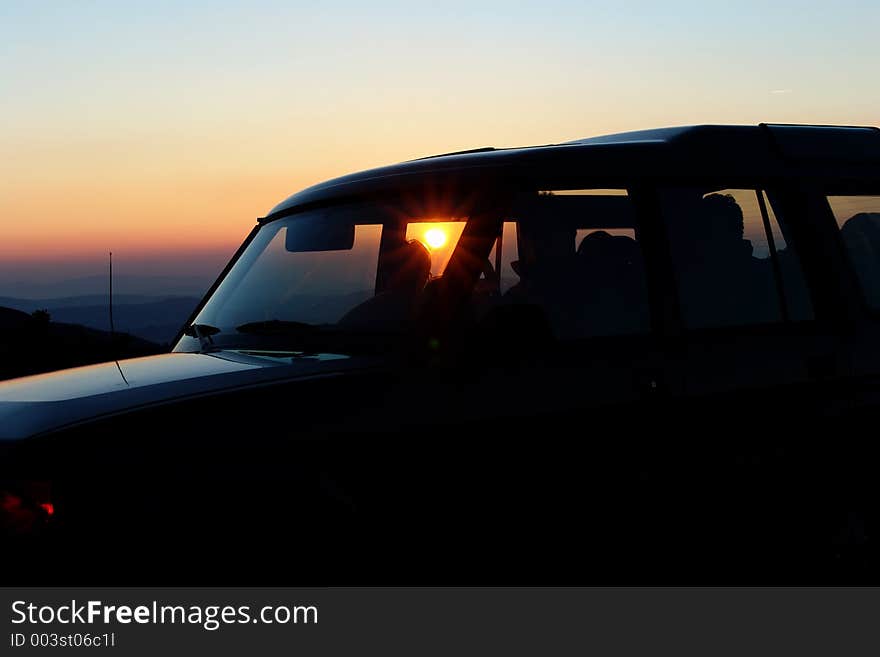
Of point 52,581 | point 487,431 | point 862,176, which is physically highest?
point 862,176

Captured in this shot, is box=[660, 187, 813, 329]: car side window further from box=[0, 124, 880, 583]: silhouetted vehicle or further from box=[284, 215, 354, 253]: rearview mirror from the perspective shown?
box=[284, 215, 354, 253]: rearview mirror

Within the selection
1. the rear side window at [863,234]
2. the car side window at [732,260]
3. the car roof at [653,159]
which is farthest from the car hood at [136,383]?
the rear side window at [863,234]

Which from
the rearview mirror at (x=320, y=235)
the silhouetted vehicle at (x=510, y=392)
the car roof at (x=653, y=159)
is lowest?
the silhouetted vehicle at (x=510, y=392)

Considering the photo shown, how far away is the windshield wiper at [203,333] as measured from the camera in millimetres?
4418

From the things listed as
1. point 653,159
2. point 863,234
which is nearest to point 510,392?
point 653,159

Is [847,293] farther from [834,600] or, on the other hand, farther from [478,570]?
[478,570]

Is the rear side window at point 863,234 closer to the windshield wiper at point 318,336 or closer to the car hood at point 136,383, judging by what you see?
the windshield wiper at point 318,336

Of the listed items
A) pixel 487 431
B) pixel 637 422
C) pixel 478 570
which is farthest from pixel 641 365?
pixel 478 570

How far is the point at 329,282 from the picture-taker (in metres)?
4.41

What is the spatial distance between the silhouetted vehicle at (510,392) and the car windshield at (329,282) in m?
0.01

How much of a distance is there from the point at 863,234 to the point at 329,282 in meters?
2.18

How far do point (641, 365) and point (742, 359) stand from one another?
454 millimetres

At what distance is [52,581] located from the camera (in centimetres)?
300

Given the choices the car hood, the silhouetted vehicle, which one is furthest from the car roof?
the car hood
